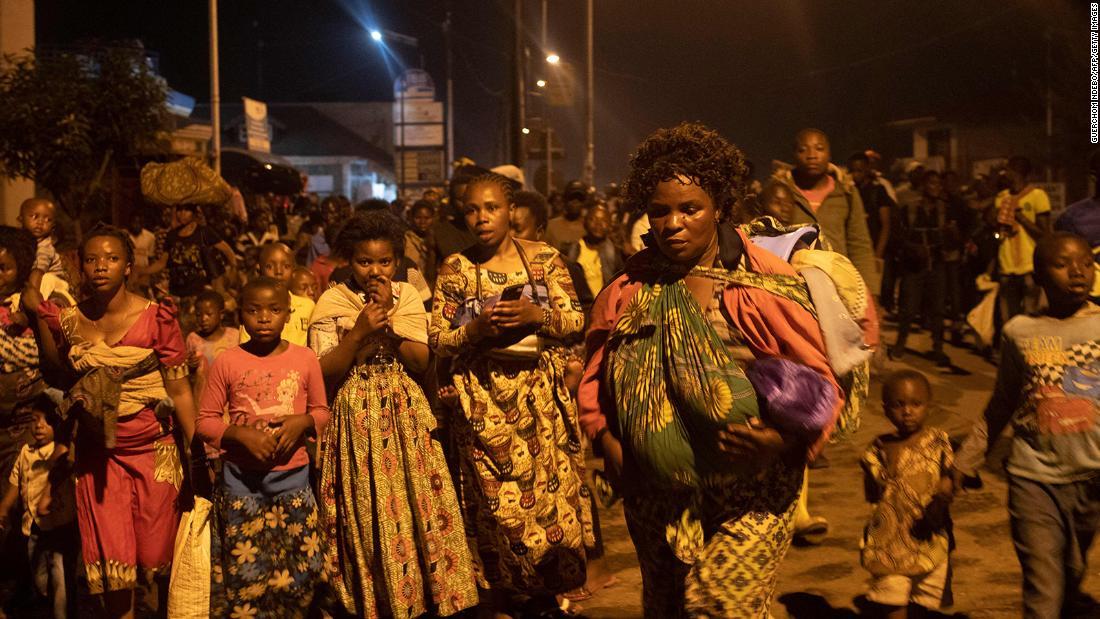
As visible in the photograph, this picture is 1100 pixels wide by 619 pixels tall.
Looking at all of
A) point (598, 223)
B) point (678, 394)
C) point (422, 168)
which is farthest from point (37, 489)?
point (422, 168)

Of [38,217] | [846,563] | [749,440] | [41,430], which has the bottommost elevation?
[846,563]

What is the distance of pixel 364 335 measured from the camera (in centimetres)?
529

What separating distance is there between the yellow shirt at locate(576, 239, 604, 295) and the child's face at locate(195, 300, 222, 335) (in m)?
4.15

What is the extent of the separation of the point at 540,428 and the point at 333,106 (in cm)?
7529

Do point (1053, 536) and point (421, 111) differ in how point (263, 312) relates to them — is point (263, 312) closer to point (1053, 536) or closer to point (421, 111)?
point (1053, 536)

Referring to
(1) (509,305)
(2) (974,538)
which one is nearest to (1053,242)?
(1) (509,305)

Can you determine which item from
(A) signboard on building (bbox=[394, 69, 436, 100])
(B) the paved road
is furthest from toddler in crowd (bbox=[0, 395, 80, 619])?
(A) signboard on building (bbox=[394, 69, 436, 100])

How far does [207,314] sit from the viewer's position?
7.15 metres

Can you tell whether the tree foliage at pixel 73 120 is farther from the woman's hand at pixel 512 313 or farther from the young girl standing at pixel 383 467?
the woman's hand at pixel 512 313

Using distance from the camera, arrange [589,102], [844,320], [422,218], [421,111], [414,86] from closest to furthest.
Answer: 1. [844,320]
2. [422,218]
3. [589,102]
4. [421,111]
5. [414,86]

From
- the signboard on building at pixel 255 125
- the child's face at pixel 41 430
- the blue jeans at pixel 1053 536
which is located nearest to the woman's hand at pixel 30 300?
the child's face at pixel 41 430

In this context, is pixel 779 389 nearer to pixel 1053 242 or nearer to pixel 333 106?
pixel 1053 242

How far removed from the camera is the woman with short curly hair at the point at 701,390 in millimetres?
3453

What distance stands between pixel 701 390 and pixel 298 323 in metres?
3.72
